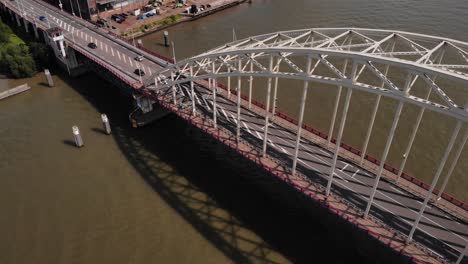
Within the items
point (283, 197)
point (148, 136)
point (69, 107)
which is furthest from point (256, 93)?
point (69, 107)

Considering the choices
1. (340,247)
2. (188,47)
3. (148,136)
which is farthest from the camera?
(188,47)

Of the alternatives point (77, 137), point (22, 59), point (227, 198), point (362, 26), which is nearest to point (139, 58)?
point (77, 137)

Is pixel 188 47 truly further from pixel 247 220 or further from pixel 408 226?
pixel 408 226

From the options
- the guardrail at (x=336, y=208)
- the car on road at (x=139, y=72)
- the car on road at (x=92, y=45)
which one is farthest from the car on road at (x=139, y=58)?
the guardrail at (x=336, y=208)

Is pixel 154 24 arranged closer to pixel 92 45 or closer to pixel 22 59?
pixel 92 45

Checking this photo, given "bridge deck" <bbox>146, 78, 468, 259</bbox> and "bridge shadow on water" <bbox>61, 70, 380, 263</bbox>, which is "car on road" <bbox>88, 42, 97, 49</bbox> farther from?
"bridge deck" <bbox>146, 78, 468, 259</bbox>

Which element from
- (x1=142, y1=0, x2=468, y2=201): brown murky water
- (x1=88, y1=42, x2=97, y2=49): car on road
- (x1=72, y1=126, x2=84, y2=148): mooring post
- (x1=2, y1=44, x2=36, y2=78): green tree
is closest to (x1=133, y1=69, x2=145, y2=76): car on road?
(x1=72, y1=126, x2=84, y2=148): mooring post

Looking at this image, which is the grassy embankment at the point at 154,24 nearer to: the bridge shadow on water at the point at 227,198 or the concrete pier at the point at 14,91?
the concrete pier at the point at 14,91
